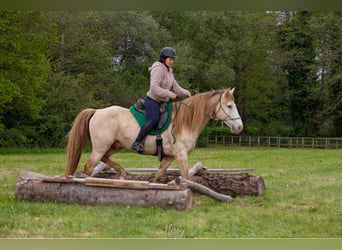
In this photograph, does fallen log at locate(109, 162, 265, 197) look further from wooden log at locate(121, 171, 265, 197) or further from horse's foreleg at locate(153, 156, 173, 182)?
horse's foreleg at locate(153, 156, 173, 182)

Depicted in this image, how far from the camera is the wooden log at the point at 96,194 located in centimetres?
525

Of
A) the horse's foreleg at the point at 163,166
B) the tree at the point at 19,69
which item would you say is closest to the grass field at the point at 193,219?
the horse's foreleg at the point at 163,166

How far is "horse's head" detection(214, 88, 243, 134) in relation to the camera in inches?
227

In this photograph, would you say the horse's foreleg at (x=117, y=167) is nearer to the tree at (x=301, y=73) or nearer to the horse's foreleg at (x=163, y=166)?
the horse's foreleg at (x=163, y=166)

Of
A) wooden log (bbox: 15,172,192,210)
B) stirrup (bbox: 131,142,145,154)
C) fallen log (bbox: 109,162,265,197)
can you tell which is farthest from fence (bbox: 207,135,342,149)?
wooden log (bbox: 15,172,192,210)

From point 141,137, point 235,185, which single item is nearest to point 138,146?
point 141,137

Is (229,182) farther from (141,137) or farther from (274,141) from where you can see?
(274,141)

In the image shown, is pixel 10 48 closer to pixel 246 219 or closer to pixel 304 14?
pixel 246 219

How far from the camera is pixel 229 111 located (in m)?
5.77

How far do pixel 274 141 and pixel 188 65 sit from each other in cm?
668

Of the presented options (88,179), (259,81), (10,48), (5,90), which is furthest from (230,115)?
(259,81)

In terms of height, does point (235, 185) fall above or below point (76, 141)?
below

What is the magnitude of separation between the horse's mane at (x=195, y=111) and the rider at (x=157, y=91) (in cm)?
28

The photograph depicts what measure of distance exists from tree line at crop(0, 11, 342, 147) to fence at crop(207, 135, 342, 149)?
2.38 meters
